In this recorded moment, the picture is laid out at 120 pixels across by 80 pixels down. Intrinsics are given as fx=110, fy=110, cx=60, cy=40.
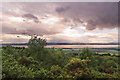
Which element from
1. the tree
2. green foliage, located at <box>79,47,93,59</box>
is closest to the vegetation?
the tree

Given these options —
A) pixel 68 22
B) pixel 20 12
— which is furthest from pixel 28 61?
pixel 68 22

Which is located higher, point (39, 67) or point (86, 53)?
point (86, 53)

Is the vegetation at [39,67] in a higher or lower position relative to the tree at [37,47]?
lower

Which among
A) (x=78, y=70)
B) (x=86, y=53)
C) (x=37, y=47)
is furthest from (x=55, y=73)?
(x=86, y=53)

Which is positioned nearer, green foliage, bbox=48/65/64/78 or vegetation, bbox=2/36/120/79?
vegetation, bbox=2/36/120/79

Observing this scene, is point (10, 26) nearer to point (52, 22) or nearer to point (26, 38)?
point (26, 38)

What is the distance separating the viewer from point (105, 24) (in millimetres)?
6590

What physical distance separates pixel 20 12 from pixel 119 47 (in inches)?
203

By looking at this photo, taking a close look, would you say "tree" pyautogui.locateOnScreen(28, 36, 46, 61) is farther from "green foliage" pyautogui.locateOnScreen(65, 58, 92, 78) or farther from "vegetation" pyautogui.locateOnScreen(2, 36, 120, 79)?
"green foliage" pyautogui.locateOnScreen(65, 58, 92, 78)

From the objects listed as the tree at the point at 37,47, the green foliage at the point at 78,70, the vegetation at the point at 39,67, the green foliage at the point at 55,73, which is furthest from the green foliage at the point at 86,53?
the green foliage at the point at 55,73

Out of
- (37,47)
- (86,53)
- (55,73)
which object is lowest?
(55,73)

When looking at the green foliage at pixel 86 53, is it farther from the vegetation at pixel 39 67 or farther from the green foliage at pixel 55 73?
the green foliage at pixel 55 73

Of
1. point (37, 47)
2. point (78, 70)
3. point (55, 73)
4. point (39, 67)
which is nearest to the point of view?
point (55, 73)

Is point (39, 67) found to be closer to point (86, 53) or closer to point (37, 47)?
point (37, 47)
